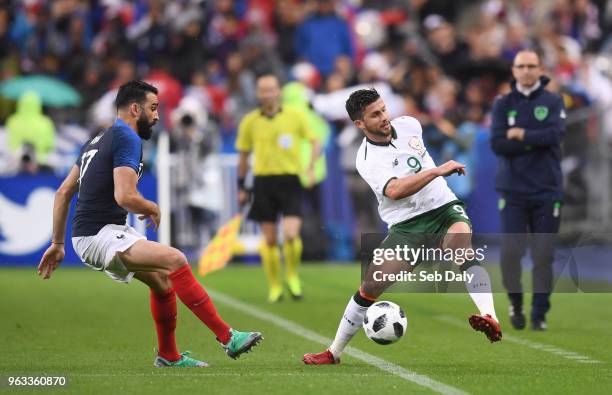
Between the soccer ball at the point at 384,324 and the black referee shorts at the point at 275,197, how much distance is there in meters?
6.01

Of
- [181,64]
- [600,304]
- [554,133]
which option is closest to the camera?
[554,133]

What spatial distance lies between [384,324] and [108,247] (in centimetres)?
190

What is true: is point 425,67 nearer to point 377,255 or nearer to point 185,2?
point 185,2

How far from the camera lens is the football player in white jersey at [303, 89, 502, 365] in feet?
30.3

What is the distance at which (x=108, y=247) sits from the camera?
9.11 meters

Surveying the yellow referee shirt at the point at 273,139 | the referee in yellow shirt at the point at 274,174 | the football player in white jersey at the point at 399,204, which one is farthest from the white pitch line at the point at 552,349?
the yellow referee shirt at the point at 273,139

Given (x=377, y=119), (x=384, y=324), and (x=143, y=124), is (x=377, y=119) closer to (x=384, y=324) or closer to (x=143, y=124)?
(x=384, y=324)

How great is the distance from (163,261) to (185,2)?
612 inches

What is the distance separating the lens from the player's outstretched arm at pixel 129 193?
884cm

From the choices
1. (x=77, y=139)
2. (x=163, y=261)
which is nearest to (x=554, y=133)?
(x=163, y=261)

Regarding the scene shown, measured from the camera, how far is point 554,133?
39.7ft

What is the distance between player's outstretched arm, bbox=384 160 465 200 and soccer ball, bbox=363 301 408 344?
2.55ft

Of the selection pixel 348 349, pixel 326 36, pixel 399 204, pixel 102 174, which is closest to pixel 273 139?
pixel 348 349

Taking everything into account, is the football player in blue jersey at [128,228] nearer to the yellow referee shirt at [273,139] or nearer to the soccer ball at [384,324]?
the soccer ball at [384,324]
